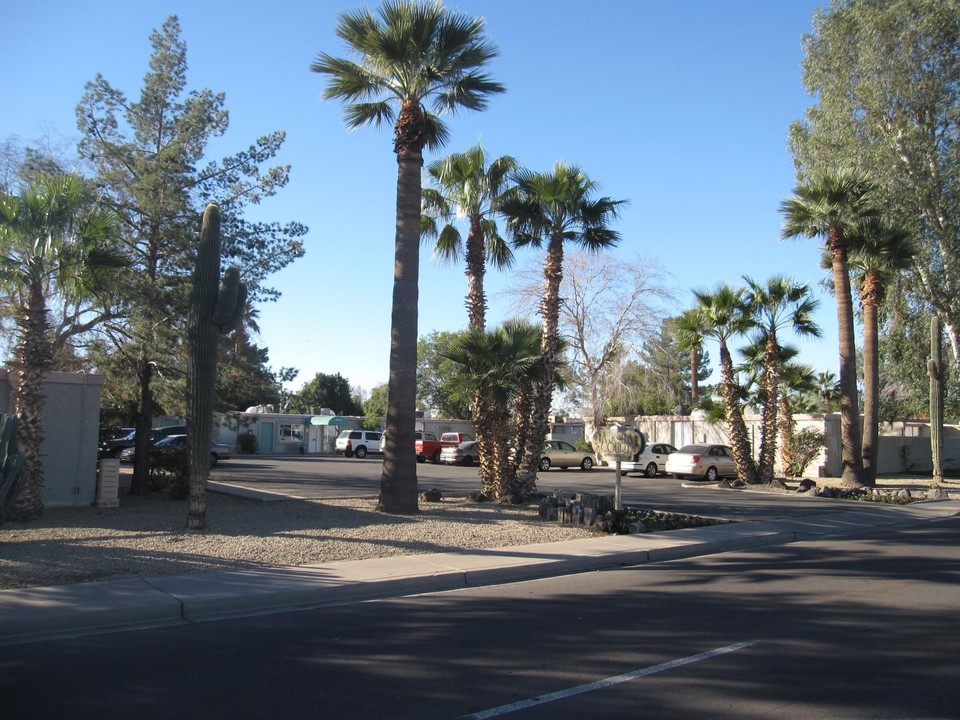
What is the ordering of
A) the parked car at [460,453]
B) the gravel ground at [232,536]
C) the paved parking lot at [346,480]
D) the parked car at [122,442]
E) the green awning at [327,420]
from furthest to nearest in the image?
1. the green awning at [327,420]
2. the parked car at [460,453]
3. the parked car at [122,442]
4. the paved parking lot at [346,480]
5. the gravel ground at [232,536]

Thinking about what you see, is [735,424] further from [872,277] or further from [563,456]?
[563,456]

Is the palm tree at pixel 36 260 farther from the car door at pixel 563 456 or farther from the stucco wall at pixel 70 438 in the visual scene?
the car door at pixel 563 456

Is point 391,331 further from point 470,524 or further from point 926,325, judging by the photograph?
point 926,325

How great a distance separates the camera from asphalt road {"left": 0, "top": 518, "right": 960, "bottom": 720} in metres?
5.72

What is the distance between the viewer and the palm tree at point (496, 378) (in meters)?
18.6

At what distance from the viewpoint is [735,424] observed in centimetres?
2617

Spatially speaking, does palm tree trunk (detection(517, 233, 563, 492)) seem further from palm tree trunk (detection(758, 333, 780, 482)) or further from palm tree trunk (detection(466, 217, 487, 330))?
palm tree trunk (detection(758, 333, 780, 482))

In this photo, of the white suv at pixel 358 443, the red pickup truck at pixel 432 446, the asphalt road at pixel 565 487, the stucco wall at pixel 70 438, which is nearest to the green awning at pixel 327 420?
the white suv at pixel 358 443

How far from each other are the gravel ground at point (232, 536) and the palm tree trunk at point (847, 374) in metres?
13.4

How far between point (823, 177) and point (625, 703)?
23.1 m

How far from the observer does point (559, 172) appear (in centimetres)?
1922

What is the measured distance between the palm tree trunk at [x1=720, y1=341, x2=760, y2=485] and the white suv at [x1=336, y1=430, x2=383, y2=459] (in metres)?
24.2

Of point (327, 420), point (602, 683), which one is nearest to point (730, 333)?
point (602, 683)

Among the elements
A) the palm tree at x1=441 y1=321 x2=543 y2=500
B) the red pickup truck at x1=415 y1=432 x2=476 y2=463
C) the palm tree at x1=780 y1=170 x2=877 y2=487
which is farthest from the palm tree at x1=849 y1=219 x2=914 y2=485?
the red pickup truck at x1=415 y1=432 x2=476 y2=463
